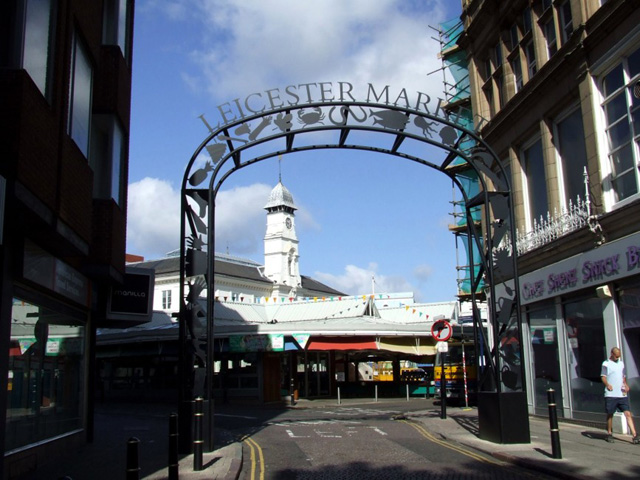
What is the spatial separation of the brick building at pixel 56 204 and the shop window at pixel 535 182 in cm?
1106

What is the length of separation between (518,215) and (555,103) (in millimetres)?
3930

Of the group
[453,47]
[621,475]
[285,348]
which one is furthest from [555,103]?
[453,47]

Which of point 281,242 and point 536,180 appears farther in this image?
point 281,242

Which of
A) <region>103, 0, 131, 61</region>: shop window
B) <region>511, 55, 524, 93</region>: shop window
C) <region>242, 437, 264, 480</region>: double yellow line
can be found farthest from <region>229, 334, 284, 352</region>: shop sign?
<region>103, 0, 131, 61</region>: shop window

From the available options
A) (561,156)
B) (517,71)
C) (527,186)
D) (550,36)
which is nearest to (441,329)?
(527,186)

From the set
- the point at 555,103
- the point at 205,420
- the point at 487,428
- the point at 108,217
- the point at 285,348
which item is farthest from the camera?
the point at 285,348

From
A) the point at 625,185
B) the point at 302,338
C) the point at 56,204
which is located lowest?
the point at 302,338

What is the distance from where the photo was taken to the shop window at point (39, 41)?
9.15 m

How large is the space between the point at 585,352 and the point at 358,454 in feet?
22.8

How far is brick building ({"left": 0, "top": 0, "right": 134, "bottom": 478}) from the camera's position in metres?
8.88

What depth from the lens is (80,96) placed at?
1249 cm

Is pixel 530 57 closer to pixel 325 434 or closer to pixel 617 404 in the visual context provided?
pixel 617 404

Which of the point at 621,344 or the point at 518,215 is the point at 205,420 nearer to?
the point at 621,344

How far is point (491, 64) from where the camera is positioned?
22.6m
